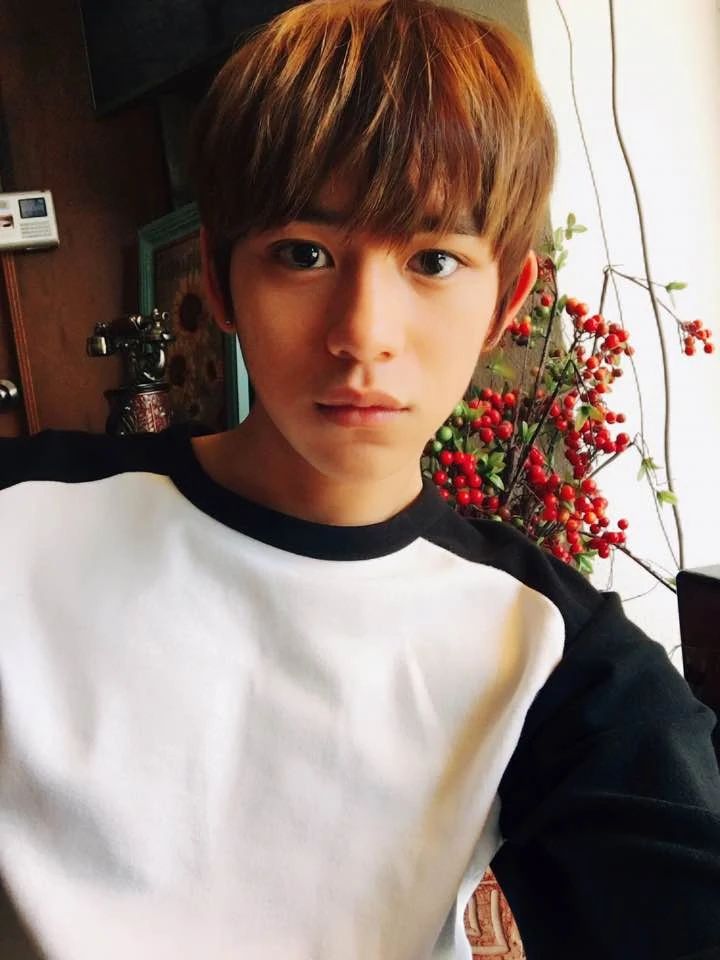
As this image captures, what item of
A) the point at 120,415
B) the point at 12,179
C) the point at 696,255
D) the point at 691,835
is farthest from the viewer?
the point at 12,179

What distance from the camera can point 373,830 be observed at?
0.60 m

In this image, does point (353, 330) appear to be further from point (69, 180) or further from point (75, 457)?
point (69, 180)

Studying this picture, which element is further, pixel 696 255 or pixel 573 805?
pixel 696 255

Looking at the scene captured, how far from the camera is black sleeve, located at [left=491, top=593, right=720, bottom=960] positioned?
1.57 feet

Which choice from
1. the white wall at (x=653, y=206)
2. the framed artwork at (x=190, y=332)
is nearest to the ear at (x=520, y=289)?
the white wall at (x=653, y=206)

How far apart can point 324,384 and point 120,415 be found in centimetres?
Result: 75

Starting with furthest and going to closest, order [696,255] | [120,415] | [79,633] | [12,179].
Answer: [12,179], [696,255], [120,415], [79,633]

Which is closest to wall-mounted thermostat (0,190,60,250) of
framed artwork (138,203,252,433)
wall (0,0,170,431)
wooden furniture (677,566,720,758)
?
wall (0,0,170,431)

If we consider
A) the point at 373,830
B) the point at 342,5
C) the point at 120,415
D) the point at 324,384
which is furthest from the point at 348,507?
the point at 120,415

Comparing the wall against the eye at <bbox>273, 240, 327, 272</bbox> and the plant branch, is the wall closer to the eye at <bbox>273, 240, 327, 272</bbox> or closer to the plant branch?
the plant branch

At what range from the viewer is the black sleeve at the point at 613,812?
0.48 metres

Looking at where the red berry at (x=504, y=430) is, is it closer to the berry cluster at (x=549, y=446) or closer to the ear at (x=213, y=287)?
the berry cluster at (x=549, y=446)

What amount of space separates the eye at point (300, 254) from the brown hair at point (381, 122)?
0.06 ft

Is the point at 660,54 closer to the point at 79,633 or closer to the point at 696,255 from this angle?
the point at 696,255
